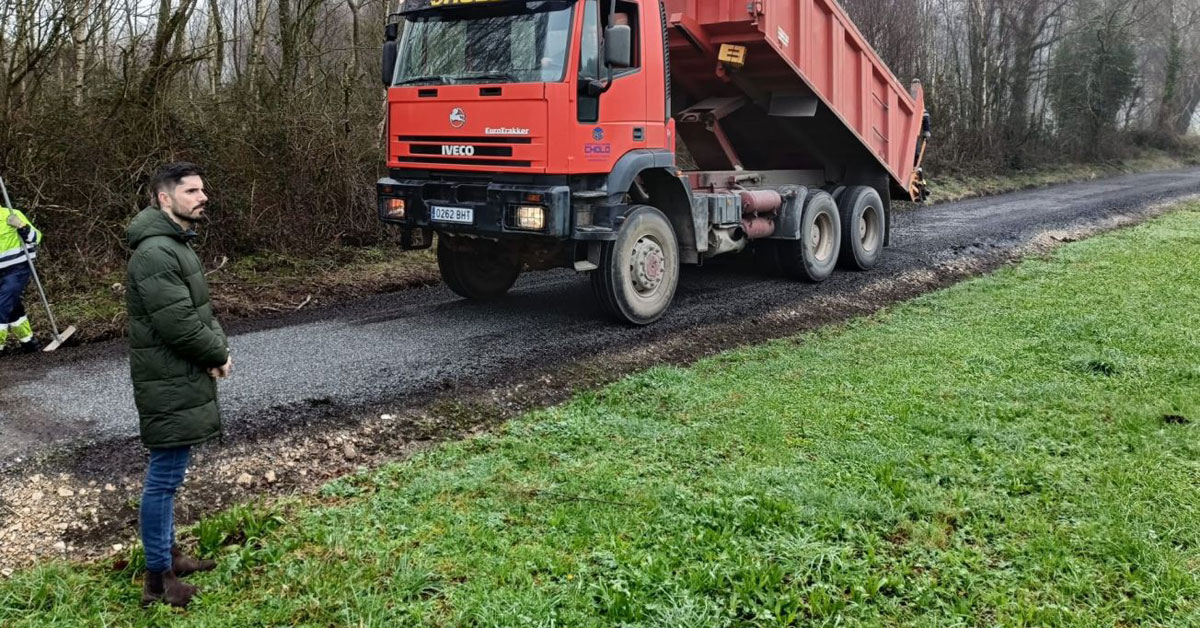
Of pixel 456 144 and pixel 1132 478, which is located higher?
pixel 456 144

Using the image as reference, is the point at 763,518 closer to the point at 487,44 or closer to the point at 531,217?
the point at 531,217

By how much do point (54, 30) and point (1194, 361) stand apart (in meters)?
9.83

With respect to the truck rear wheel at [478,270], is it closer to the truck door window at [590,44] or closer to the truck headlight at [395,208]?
the truck headlight at [395,208]

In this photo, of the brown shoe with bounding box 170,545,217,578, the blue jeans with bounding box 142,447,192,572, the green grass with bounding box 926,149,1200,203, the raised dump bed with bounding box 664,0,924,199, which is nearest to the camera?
the blue jeans with bounding box 142,447,192,572

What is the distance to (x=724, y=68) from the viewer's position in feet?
29.3

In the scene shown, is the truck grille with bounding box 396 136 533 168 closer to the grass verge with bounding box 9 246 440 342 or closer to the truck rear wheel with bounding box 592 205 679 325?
the truck rear wheel with bounding box 592 205 679 325

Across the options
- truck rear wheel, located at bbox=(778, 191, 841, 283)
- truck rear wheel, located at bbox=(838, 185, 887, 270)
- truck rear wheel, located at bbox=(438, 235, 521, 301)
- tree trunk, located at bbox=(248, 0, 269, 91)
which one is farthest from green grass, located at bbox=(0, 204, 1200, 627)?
tree trunk, located at bbox=(248, 0, 269, 91)

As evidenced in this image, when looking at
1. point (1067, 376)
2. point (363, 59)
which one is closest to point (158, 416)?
point (1067, 376)

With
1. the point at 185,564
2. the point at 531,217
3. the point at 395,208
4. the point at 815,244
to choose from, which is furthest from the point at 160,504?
the point at 815,244

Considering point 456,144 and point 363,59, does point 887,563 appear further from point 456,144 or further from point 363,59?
point 363,59

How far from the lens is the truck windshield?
6750mm

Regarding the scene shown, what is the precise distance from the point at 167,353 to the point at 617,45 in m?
4.42

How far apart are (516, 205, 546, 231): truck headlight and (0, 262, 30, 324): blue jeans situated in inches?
148

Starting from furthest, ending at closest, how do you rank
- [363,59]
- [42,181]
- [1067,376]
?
[363,59] < [42,181] < [1067,376]
